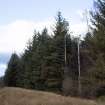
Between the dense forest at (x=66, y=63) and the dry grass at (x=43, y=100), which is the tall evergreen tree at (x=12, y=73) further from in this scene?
the dry grass at (x=43, y=100)

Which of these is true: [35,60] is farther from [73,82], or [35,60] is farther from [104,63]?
[104,63]

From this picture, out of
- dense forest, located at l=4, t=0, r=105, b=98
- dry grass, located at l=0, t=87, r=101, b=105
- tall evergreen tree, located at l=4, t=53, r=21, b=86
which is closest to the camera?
dry grass, located at l=0, t=87, r=101, b=105

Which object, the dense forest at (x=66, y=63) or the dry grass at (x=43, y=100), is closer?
the dry grass at (x=43, y=100)

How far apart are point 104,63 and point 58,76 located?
22.4 metres

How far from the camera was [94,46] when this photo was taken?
102 feet

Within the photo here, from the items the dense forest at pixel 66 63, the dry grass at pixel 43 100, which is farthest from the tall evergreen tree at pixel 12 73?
the dry grass at pixel 43 100

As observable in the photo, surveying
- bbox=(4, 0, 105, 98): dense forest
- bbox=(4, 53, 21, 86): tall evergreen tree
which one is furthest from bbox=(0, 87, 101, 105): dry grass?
bbox=(4, 53, 21, 86): tall evergreen tree

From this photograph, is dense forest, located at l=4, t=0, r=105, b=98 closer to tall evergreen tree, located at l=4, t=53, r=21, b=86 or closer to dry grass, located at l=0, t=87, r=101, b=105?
tall evergreen tree, located at l=4, t=53, r=21, b=86

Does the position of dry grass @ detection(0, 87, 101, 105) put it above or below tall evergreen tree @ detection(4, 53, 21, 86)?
below

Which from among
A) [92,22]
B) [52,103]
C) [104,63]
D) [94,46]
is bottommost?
[52,103]

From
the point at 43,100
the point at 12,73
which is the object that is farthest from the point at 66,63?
the point at 43,100

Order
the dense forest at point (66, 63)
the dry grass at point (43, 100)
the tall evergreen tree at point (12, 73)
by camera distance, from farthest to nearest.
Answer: the tall evergreen tree at point (12, 73)
the dense forest at point (66, 63)
the dry grass at point (43, 100)

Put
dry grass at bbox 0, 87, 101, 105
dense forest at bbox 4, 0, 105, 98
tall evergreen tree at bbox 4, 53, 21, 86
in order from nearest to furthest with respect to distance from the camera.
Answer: dry grass at bbox 0, 87, 101, 105 → dense forest at bbox 4, 0, 105, 98 → tall evergreen tree at bbox 4, 53, 21, 86

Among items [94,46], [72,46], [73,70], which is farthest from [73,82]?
[94,46]
